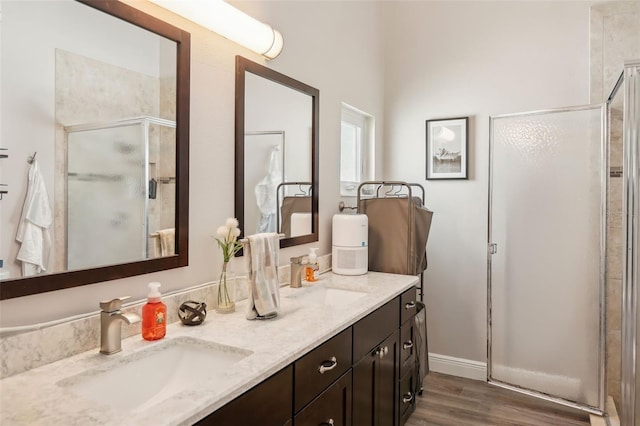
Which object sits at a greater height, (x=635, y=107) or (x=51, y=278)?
(x=635, y=107)

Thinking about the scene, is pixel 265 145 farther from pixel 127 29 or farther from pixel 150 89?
pixel 127 29

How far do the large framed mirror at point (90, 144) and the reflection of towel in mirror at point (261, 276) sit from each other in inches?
9.9

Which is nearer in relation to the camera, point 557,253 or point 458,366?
point 557,253

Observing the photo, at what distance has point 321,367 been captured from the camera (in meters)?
1.38

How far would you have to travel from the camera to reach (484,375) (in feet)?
9.98

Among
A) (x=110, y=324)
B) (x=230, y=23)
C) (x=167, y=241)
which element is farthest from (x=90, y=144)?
(x=230, y=23)

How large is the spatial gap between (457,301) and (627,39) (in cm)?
210

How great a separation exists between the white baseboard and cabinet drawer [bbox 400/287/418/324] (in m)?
1.02

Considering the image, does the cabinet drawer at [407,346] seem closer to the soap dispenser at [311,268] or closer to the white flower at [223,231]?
the soap dispenser at [311,268]

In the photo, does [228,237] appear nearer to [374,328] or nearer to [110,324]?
[110,324]

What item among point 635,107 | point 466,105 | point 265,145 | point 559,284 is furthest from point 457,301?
point 265,145

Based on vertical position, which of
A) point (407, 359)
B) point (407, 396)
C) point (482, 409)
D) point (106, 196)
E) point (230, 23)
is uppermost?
point (230, 23)

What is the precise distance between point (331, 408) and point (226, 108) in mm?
1265

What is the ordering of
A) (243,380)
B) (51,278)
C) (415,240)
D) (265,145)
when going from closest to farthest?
1. (243,380)
2. (51,278)
3. (265,145)
4. (415,240)
